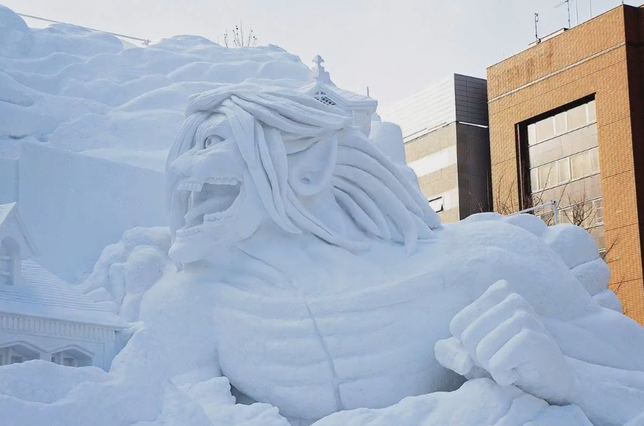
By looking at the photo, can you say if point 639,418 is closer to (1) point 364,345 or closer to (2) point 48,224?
(1) point 364,345

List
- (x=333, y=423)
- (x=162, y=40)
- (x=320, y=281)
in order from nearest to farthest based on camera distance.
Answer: (x=333, y=423) < (x=320, y=281) < (x=162, y=40)

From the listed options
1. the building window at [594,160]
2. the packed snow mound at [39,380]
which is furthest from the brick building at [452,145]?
the packed snow mound at [39,380]

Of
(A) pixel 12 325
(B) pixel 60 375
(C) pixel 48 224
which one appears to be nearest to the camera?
(B) pixel 60 375

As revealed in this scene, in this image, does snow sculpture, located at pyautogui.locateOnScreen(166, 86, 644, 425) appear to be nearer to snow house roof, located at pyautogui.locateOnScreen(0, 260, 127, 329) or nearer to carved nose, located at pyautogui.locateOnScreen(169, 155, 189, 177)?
carved nose, located at pyautogui.locateOnScreen(169, 155, 189, 177)

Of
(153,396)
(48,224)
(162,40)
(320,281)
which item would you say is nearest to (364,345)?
(320,281)

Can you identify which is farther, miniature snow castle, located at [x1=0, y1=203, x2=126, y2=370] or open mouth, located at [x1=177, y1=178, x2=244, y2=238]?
open mouth, located at [x1=177, y1=178, x2=244, y2=238]

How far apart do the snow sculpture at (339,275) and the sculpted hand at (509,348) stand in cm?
2

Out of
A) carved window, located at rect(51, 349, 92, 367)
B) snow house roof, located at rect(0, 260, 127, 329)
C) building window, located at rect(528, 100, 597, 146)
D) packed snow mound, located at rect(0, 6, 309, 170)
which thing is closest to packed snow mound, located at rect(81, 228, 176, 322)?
snow house roof, located at rect(0, 260, 127, 329)

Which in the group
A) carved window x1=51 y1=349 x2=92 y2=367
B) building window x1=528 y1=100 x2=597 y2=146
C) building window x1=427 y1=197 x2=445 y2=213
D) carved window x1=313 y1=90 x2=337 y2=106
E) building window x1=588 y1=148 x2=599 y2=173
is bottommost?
carved window x1=51 y1=349 x2=92 y2=367

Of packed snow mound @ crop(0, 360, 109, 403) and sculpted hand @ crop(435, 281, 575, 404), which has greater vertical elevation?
sculpted hand @ crop(435, 281, 575, 404)

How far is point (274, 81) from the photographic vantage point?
28.1 feet

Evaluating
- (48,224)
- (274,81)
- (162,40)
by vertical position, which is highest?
(162,40)

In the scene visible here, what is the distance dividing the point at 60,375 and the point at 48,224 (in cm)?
292

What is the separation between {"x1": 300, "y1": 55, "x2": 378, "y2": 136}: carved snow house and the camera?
25.1 ft
